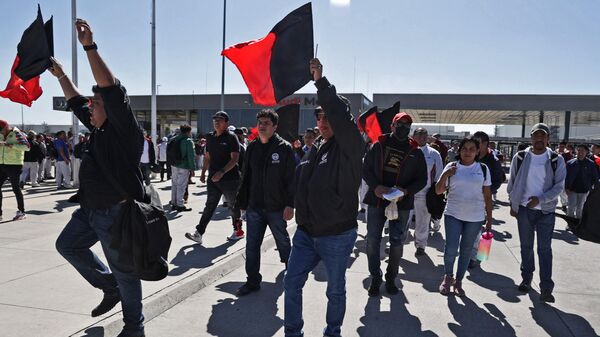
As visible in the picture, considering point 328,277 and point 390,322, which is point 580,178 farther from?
point 328,277

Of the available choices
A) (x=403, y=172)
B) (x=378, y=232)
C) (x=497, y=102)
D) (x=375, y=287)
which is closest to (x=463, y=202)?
(x=403, y=172)

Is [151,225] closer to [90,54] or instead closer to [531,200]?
[90,54]

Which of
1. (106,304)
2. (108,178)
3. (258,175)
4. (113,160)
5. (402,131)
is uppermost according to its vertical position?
(402,131)

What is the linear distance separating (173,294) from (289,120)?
11.4ft

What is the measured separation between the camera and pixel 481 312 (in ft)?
14.7

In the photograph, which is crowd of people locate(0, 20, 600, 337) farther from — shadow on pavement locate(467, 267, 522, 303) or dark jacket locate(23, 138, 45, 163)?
dark jacket locate(23, 138, 45, 163)

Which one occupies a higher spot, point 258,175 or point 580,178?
point 258,175

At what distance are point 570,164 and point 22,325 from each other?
11.2 meters

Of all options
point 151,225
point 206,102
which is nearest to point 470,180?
point 151,225

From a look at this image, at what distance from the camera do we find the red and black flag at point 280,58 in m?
3.76

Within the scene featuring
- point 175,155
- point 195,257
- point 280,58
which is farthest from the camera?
point 175,155

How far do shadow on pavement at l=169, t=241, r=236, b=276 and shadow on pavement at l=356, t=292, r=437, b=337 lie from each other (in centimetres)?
220

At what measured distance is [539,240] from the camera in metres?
4.91

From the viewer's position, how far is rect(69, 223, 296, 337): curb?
348 centimetres
